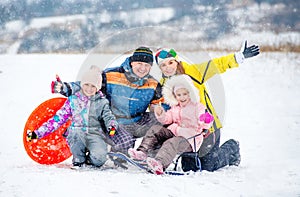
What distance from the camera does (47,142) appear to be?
3.71 metres

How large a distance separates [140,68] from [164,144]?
0.76 meters

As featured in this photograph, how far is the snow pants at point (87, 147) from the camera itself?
11.3ft

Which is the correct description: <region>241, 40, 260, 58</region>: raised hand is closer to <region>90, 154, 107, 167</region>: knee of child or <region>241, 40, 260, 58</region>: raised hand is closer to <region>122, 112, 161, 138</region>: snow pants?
<region>122, 112, 161, 138</region>: snow pants

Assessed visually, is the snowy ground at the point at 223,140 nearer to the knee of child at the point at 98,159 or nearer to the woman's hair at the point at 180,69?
the knee of child at the point at 98,159

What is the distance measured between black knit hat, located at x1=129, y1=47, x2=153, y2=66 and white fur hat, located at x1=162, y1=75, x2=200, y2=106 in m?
0.29

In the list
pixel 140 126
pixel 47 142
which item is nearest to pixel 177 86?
pixel 140 126

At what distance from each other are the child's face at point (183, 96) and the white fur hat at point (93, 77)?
0.69 metres

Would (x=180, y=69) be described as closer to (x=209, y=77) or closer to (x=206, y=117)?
(x=209, y=77)

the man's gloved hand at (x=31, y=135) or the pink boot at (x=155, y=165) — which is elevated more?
the man's gloved hand at (x=31, y=135)


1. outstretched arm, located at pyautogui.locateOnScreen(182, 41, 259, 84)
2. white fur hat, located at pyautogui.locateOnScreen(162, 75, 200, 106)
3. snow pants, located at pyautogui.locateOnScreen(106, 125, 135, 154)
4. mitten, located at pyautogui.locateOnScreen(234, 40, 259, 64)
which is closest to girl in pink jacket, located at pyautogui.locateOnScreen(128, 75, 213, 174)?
white fur hat, located at pyautogui.locateOnScreen(162, 75, 200, 106)

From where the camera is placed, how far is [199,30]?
48.1 feet

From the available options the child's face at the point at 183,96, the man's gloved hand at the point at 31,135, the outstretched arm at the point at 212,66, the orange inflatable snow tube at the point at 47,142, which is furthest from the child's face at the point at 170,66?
the man's gloved hand at the point at 31,135

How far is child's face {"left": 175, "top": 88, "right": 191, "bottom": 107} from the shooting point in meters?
3.48

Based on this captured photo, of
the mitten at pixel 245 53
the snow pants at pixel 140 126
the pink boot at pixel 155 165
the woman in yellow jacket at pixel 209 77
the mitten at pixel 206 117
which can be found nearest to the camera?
the pink boot at pixel 155 165
